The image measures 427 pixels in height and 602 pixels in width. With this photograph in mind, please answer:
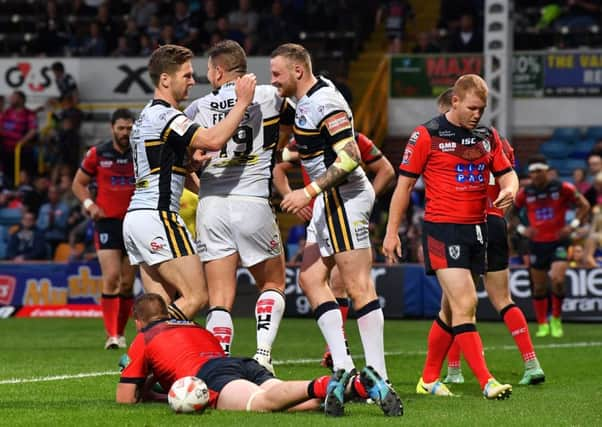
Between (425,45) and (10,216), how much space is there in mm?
9024

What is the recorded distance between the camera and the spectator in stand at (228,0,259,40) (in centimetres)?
2814

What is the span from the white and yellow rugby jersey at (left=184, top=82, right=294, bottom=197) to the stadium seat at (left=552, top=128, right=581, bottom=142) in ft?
56.7

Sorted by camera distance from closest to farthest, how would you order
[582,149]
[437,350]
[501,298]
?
[437,350]
[501,298]
[582,149]

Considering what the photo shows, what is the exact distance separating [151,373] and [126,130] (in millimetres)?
5932

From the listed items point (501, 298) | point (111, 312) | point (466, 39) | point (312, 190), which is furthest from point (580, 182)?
point (312, 190)

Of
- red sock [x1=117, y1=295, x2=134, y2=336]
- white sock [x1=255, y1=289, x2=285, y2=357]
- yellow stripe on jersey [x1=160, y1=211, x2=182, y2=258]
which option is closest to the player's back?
yellow stripe on jersey [x1=160, y1=211, x2=182, y2=258]

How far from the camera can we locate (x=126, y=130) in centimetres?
1412

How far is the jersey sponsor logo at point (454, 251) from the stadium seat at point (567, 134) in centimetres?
1719

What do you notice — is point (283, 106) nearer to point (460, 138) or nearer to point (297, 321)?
point (460, 138)

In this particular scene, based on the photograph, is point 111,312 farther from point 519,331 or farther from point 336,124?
point 336,124

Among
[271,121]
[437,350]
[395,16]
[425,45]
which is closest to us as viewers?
[271,121]

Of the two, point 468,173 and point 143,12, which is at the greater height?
point 468,173

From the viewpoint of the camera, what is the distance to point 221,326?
959 centimetres

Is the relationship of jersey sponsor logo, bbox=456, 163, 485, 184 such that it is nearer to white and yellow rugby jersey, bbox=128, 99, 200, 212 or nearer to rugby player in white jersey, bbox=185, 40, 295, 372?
rugby player in white jersey, bbox=185, 40, 295, 372
